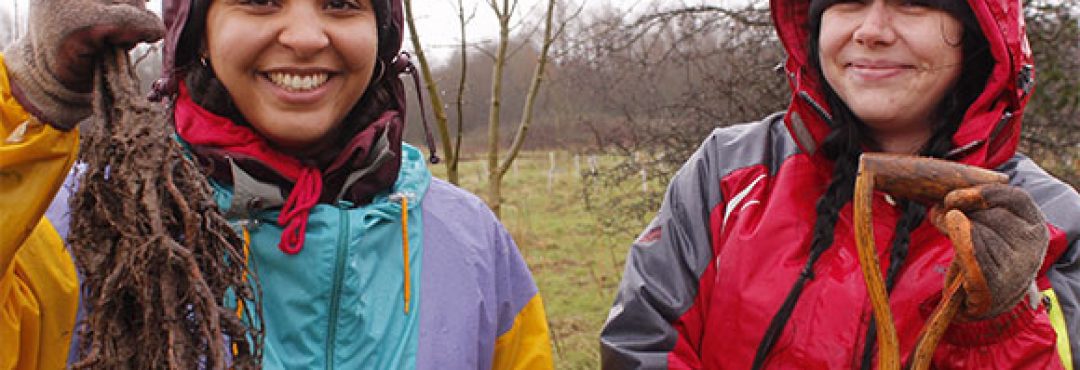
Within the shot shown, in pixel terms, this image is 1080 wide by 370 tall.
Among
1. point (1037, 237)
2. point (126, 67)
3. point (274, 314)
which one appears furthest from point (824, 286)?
point (126, 67)

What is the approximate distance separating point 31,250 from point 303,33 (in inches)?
26.1

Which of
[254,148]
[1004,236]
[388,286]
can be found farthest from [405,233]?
[1004,236]

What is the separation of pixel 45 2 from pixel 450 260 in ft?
3.21

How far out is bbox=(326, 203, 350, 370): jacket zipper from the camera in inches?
72.8

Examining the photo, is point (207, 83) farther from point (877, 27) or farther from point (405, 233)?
point (877, 27)

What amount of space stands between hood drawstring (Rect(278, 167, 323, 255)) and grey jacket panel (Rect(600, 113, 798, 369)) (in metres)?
0.79

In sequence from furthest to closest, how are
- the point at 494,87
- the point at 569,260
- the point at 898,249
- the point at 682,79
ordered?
the point at 569,260 → the point at 682,79 → the point at 494,87 → the point at 898,249

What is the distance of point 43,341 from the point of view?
5.31 ft

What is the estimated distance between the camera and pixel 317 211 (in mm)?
1906

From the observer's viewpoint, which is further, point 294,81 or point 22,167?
point 294,81

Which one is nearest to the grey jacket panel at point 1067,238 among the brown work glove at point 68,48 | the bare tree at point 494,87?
the brown work glove at point 68,48

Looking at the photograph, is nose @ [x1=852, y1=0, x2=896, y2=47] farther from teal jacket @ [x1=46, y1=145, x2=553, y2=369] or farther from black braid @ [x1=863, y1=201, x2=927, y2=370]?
teal jacket @ [x1=46, y1=145, x2=553, y2=369]

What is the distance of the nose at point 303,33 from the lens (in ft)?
5.95

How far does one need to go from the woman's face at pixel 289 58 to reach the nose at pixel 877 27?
1124 millimetres
